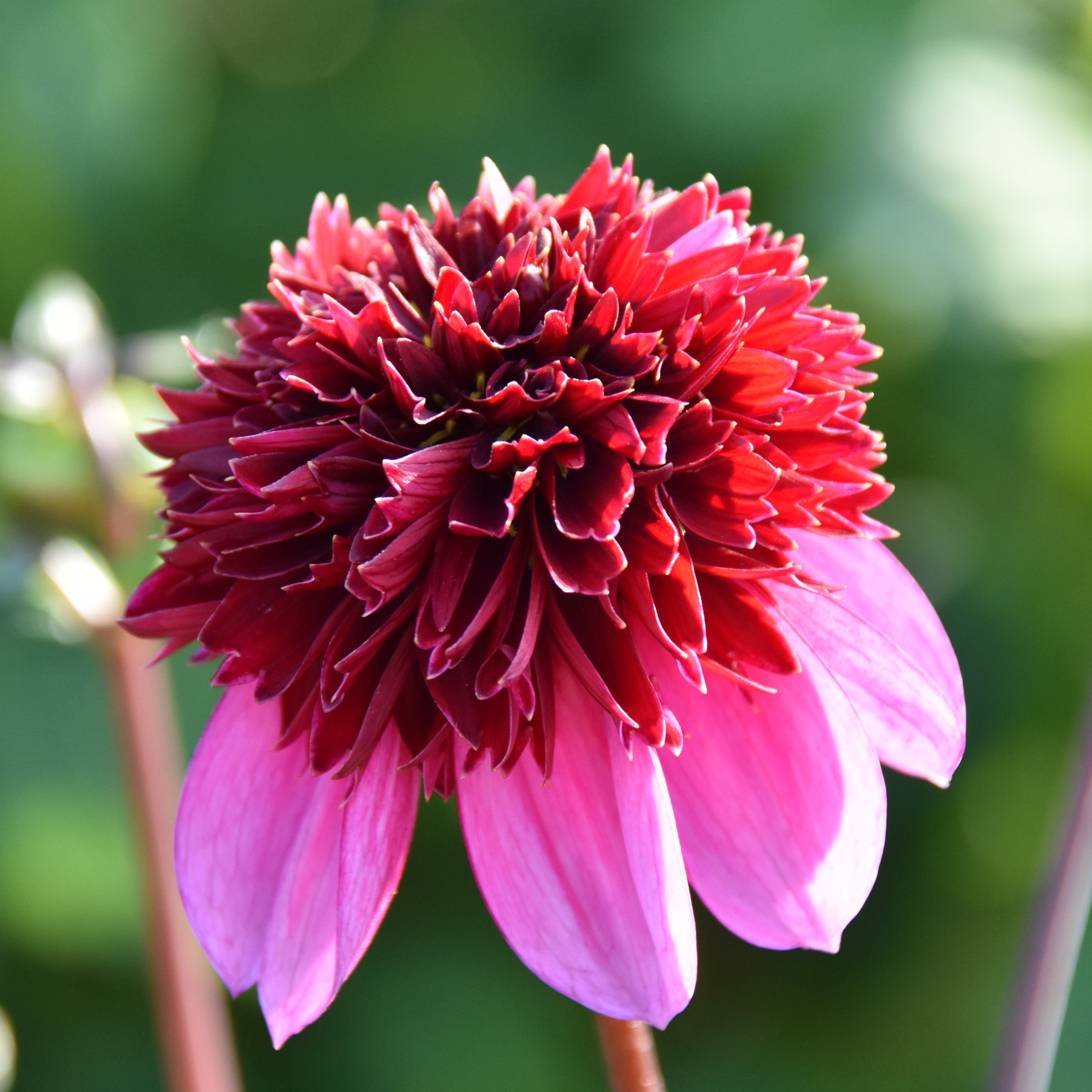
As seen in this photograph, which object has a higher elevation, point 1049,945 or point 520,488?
point 520,488

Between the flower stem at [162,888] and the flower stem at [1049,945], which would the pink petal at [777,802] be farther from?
the flower stem at [162,888]

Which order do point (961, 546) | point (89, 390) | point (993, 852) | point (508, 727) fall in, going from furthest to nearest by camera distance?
point (961, 546)
point (993, 852)
point (89, 390)
point (508, 727)

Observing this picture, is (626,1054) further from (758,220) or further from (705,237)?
(758,220)

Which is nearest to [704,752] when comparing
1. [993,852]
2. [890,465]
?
[993,852]

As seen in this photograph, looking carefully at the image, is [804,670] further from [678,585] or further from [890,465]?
[890,465]

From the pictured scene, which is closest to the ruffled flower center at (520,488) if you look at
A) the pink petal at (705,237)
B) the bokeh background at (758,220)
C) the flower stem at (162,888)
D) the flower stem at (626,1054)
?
the pink petal at (705,237)

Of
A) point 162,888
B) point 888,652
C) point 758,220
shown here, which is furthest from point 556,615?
point 758,220

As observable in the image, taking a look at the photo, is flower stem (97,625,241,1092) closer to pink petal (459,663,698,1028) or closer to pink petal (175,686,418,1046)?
pink petal (175,686,418,1046)
